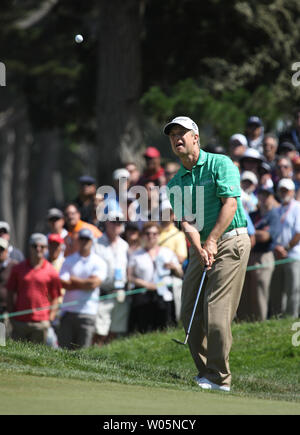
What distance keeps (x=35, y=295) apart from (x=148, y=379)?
5.00m

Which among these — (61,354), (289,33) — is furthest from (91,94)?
(61,354)

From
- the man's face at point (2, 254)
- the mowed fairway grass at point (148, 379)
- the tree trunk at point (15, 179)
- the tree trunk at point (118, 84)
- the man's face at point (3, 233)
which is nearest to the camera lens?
the mowed fairway grass at point (148, 379)

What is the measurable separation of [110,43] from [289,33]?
11.8 feet

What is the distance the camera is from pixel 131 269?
13328 mm

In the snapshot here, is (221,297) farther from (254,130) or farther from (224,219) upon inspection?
(254,130)

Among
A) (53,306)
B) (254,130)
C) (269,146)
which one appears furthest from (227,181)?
Answer: (254,130)

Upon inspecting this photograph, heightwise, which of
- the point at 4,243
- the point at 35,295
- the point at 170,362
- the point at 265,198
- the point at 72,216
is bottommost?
the point at 170,362

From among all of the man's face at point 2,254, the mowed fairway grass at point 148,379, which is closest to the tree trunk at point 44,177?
the man's face at point 2,254

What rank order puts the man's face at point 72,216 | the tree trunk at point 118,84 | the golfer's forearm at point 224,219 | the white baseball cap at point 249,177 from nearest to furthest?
the golfer's forearm at point 224,219 < the white baseball cap at point 249,177 < the man's face at point 72,216 < the tree trunk at point 118,84

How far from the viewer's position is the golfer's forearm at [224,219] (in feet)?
25.8

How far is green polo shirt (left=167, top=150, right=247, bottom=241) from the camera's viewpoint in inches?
316

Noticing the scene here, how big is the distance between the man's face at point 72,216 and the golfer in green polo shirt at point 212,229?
5.78 metres

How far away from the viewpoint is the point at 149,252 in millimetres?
13273

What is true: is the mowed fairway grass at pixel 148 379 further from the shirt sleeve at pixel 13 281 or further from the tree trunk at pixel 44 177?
the tree trunk at pixel 44 177
